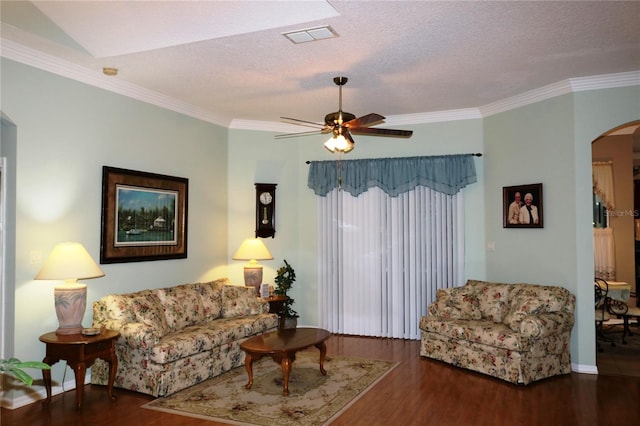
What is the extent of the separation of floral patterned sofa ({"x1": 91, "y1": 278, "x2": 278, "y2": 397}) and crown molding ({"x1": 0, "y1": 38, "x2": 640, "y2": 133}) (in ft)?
6.85

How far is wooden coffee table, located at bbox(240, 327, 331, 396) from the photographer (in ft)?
14.3

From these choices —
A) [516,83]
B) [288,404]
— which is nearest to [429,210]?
[516,83]

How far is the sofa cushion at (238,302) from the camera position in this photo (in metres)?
5.70

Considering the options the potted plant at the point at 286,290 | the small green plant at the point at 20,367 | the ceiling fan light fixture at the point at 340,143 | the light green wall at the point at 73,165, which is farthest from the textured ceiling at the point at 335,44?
the small green plant at the point at 20,367

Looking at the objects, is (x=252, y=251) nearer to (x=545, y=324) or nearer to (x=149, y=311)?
(x=149, y=311)

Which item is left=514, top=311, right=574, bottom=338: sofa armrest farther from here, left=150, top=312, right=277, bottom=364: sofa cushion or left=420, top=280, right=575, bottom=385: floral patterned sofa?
left=150, top=312, right=277, bottom=364: sofa cushion

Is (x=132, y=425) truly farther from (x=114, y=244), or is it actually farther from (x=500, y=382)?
(x=500, y=382)

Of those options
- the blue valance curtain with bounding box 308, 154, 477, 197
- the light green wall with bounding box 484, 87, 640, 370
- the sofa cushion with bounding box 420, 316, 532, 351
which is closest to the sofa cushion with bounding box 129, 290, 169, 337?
the blue valance curtain with bounding box 308, 154, 477, 197

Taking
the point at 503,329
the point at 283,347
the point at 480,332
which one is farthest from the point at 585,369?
the point at 283,347

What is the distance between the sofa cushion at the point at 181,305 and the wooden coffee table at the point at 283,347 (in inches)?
35.3

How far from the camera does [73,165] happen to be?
4652 millimetres

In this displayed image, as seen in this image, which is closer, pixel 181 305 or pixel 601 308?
pixel 181 305

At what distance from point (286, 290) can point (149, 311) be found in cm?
238

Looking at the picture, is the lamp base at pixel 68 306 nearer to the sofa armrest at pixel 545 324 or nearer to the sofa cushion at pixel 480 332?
the sofa cushion at pixel 480 332
